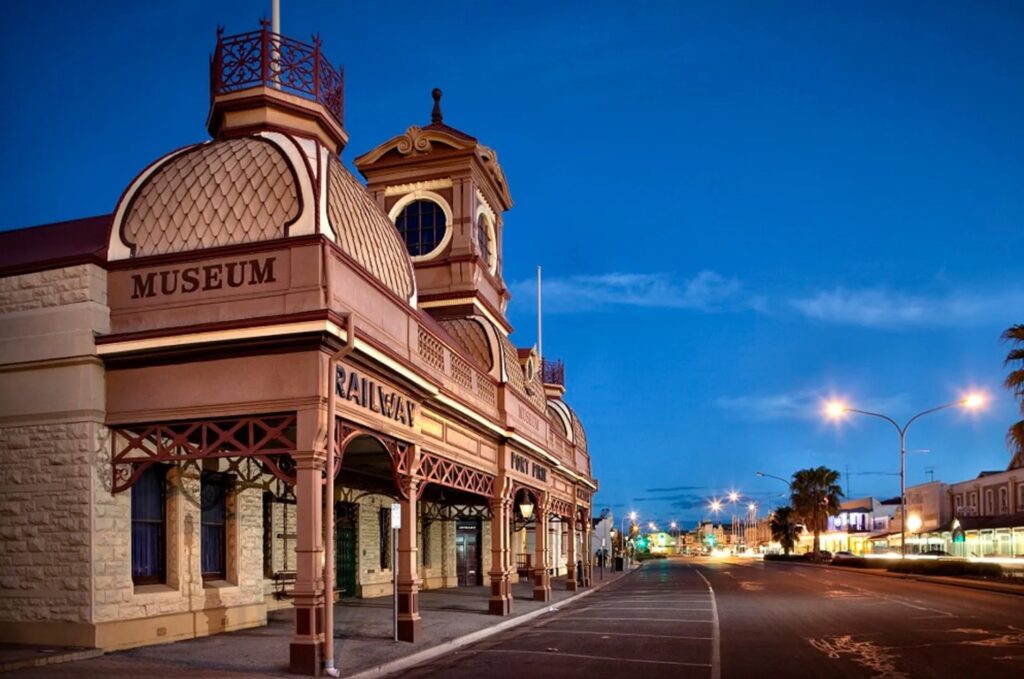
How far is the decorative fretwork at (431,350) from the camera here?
17500mm

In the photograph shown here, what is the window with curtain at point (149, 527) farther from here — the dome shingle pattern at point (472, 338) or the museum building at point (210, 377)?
the dome shingle pattern at point (472, 338)

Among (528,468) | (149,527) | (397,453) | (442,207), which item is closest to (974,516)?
(528,468)

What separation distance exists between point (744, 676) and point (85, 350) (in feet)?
33.3

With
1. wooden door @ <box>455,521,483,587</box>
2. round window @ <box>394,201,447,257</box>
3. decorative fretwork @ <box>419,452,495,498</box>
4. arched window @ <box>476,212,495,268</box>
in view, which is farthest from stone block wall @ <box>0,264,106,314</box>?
wooden door @ <box>455,521,483,587</box>

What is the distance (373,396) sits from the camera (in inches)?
591

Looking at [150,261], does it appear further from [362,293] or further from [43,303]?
[362,293]

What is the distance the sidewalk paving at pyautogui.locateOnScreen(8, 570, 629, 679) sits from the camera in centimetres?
1205

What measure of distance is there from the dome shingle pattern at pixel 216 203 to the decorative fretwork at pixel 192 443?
2.59 metres

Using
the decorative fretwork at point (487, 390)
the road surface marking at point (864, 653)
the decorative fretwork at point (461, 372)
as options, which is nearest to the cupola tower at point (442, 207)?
the decorative fretwork at point (487, 390)

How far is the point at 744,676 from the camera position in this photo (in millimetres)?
12578

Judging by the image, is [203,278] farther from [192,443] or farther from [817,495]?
[817,495]

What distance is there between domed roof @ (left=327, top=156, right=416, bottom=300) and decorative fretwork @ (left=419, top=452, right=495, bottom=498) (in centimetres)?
333

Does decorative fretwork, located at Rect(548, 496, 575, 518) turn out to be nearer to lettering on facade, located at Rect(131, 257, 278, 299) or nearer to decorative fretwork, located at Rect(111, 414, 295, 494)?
decorative fretwork, located at Rect(111, 414, 295, 494)

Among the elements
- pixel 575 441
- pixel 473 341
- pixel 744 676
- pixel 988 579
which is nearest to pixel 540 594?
pixel 473 341
